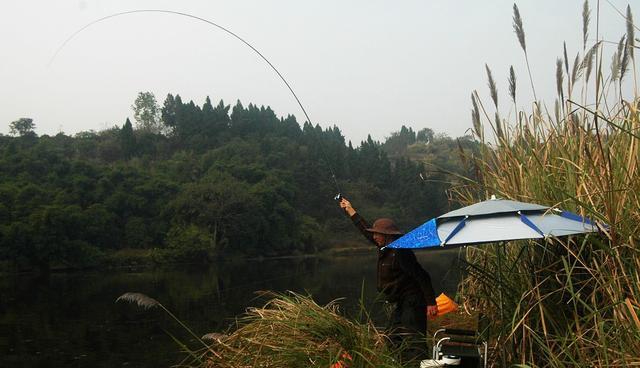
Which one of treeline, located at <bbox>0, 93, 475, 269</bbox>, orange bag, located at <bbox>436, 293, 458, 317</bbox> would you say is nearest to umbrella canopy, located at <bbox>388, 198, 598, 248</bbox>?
orange bag, located at <bbox>436, 293, 458, 317</bbox>

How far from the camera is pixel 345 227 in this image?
271 feet

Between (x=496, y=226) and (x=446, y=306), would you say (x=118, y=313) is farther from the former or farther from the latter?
(x=496, y=226)

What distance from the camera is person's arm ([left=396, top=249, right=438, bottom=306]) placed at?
219 inches

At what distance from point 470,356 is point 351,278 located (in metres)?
34.0

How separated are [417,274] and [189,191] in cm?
6322

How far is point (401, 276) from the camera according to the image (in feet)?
18.9

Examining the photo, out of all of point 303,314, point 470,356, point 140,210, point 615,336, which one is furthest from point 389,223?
point 140,210

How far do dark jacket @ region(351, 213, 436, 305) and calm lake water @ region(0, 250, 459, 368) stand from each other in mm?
2307

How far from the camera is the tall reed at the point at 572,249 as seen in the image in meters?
4.12

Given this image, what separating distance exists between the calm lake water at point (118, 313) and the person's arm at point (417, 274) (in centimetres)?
241

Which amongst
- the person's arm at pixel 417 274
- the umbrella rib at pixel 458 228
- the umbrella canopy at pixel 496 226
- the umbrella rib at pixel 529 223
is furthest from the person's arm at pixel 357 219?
the umbrella rib at pixel 529 223

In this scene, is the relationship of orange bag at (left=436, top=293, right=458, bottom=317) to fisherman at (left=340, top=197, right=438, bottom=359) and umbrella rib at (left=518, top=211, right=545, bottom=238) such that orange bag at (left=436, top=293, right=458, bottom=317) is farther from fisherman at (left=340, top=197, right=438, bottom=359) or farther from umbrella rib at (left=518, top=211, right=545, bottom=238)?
umbrella rib at (left=518, top=211, right=545, bottom=238)

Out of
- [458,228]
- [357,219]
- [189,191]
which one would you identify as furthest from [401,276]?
[189,191]

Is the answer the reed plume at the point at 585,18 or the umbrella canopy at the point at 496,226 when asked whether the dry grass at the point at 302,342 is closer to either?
the umbrella canopy at the point at 496,226
